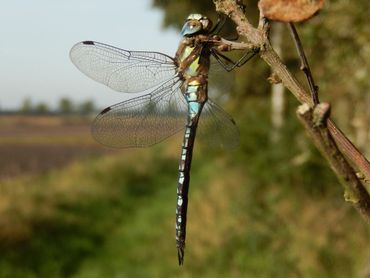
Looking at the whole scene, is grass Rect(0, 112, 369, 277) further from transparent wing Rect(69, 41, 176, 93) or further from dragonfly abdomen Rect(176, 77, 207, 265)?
dragonfly abdomen Rect(176, 77, 207, 265)

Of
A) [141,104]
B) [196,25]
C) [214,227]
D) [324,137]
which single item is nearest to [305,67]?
[324,137]

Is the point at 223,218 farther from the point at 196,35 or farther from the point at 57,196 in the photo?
the point at 196,35

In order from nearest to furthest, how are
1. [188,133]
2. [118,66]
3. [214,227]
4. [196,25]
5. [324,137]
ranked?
[324,137]
[196,25]
[188,133]
[118,66]
[214,227]

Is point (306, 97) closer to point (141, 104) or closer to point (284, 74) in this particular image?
point (284, 74)

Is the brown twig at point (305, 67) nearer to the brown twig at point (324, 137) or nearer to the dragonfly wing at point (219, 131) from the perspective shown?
the brown twig at point (324, 137)

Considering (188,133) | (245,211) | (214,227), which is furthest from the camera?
(214,227)

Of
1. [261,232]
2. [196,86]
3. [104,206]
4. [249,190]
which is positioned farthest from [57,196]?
[196,86]

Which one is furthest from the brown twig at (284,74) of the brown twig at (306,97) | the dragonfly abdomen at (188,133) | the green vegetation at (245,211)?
the green vegetation at (245,211)
